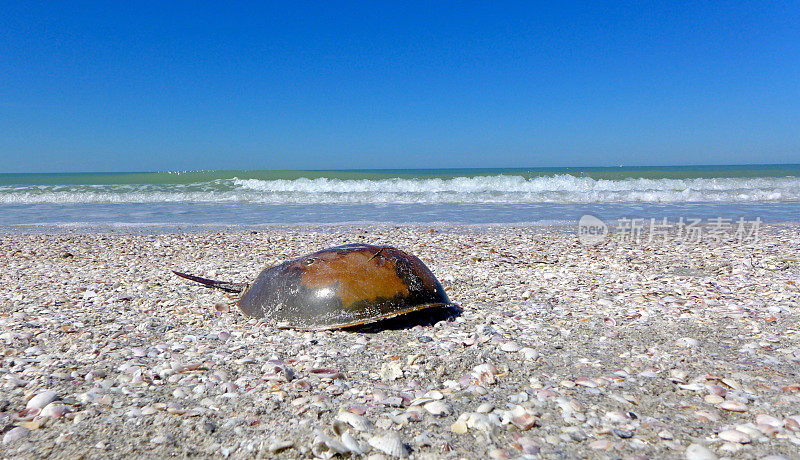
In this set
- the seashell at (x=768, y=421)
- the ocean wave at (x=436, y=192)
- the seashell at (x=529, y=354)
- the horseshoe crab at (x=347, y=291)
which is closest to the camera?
the seashell at (x=768, y=421)

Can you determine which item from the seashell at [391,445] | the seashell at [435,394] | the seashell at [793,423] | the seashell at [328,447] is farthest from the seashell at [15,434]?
the seashell at [793,423]

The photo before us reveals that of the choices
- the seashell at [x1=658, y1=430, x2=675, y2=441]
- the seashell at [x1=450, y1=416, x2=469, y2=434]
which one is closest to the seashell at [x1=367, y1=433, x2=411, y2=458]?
the seashell at [x1=450, y1=416, x2=469, y2=434]

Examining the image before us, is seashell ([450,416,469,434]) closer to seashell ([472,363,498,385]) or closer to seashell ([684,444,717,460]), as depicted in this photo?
seashell ([472,363,498,385])

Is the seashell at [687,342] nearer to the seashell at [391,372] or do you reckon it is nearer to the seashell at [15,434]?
the seashell at [391,372]

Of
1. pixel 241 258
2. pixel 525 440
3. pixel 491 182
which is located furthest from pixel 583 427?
pixel 491 182

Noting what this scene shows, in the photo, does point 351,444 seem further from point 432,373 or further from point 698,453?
point 698,453

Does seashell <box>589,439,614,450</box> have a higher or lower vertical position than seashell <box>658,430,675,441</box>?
lower

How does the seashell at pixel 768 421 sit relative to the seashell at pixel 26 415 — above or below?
below
